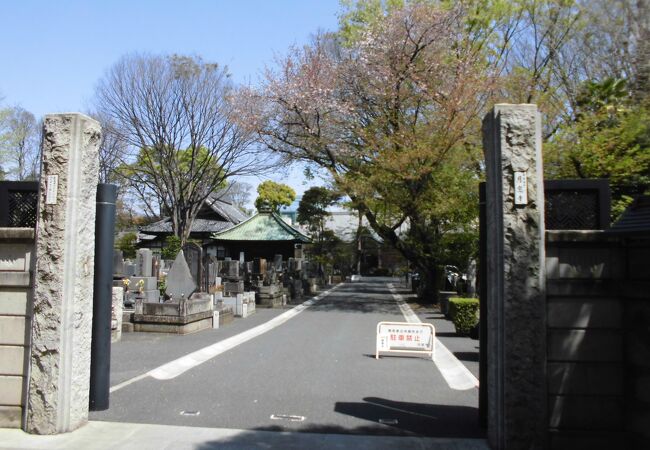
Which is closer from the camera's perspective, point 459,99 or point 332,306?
point 459,99

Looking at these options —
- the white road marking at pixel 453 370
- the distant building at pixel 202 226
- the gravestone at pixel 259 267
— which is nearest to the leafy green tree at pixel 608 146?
the white road marking at pixel 453 370

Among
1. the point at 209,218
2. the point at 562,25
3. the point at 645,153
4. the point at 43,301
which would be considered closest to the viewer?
the point at 43,301

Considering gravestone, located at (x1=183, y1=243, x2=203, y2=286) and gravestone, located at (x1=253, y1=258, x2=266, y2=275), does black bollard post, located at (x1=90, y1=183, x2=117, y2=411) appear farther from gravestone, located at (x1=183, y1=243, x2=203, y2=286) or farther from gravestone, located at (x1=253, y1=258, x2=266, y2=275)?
gravestone, located at (x1=253, y1=258, x2=266, y2=275)

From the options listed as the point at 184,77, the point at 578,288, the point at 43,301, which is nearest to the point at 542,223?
the point at 578,288

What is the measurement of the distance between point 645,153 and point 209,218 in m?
35.6

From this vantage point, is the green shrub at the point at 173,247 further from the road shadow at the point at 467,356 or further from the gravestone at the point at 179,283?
the road shadow at the point at 467,356

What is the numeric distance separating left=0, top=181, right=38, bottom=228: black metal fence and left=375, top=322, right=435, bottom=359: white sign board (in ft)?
22.3

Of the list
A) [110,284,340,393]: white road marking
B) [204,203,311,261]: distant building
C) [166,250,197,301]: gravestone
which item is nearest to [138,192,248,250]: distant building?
[204,203,311,261]: distant building

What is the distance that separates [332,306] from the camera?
79.3 feet

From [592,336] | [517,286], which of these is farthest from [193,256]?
[592,336]

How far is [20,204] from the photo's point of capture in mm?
6016

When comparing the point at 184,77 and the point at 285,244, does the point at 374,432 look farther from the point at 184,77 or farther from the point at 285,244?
the point at 285,244

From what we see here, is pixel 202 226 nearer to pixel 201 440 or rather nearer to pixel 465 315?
pixel 465 315

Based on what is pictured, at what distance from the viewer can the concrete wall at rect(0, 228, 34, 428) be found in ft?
18.5
